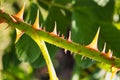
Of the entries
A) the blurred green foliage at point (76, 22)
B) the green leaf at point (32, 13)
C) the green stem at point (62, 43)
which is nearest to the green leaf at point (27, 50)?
the blurred green foliage at point (76, 22)

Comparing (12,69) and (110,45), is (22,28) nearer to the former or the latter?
(110,45)

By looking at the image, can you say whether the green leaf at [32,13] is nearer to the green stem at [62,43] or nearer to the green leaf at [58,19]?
the green leaf at [58,19]

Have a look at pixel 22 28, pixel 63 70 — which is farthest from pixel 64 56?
pixel 22 28

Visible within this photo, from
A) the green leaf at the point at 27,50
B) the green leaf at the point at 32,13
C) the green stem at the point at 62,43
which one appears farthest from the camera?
the green leaf at the point at 32,13

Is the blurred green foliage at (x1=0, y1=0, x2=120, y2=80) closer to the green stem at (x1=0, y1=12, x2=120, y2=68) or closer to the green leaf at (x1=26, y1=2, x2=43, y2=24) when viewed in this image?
the green leaf at (x1=26, y1=2, x2=43, y2=24)

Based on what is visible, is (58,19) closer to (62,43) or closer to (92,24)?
(92,24)

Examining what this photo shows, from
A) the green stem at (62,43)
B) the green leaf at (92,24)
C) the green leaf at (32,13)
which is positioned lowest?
the green leaf at (92,24)
